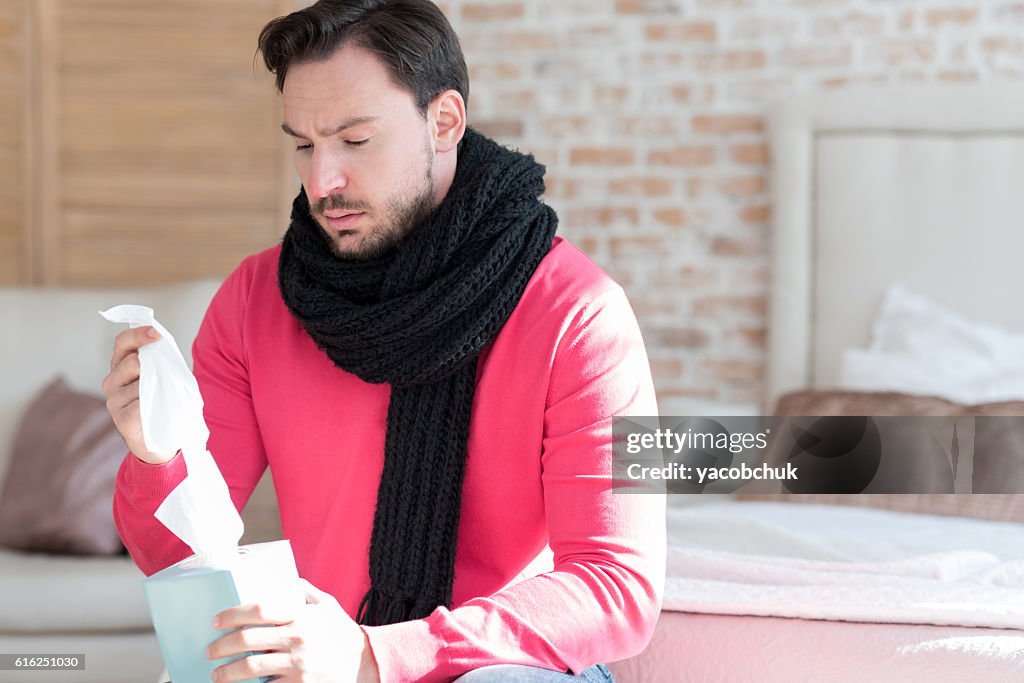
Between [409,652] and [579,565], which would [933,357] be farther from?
[409,652]

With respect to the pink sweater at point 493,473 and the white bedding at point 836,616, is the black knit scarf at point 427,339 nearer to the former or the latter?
the pink sweater at point 493,473

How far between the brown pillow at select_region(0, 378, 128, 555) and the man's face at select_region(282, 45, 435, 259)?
3.89 ft

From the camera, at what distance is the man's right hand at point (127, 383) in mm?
1207

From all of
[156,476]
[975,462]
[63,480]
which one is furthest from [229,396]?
[975,462]

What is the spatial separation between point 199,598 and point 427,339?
520 mm

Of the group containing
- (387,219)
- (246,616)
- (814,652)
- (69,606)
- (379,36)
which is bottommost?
(69,606)

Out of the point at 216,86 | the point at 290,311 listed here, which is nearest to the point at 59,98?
the point at 216,86

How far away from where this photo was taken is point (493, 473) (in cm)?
146

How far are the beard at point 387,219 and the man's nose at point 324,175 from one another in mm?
40

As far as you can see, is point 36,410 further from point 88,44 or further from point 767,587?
point 767,587

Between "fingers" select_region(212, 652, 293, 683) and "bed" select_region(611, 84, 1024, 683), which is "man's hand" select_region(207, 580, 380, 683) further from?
"bed" select_region(611, 84, 1024, 683)

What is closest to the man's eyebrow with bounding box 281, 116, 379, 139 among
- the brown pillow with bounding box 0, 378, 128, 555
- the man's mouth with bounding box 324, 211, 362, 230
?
the man's mouth with bounding box 324, 211, 362, 230

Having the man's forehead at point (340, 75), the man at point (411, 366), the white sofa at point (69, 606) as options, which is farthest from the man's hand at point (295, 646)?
the white sofa at point (69, 606)

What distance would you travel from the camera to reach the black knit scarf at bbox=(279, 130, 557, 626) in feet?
4.75
